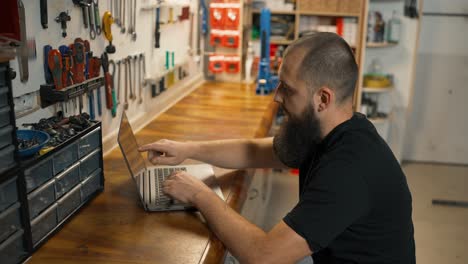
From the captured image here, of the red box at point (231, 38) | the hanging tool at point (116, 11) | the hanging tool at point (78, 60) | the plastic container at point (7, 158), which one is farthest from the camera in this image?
the red box at point (231, 38)

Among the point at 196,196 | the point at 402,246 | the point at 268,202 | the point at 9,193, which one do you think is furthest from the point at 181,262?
the point at 268,202

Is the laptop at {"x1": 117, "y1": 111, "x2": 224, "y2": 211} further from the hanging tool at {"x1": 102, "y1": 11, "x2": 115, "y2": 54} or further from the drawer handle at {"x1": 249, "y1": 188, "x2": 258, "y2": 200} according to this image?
the drawer handle at {"x1": 249, "y1": 188, "x2": 258, "y2": 200}

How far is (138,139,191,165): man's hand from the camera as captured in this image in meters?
1.68

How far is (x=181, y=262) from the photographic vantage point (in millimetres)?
1176

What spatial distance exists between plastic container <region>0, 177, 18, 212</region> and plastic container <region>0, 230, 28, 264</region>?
8cm

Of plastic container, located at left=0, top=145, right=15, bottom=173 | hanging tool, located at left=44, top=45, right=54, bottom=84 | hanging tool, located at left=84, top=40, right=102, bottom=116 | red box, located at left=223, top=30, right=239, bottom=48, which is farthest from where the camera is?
red box, located at left=223, top=30, right=239, bottom=48

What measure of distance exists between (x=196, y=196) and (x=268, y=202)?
2.31m

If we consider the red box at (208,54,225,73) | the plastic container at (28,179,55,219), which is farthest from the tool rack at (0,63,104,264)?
the red box at (208,54,225,73)

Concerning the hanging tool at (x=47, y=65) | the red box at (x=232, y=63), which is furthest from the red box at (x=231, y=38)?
the hanging tool at (x=47, y=65)

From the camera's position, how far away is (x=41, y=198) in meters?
1.19

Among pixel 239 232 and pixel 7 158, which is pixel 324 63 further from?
pixel 7 158

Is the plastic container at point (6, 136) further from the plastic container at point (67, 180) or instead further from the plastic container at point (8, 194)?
the plastic container at point (67, 180)

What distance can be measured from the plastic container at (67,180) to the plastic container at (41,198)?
2cm

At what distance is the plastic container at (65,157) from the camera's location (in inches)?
49.1
